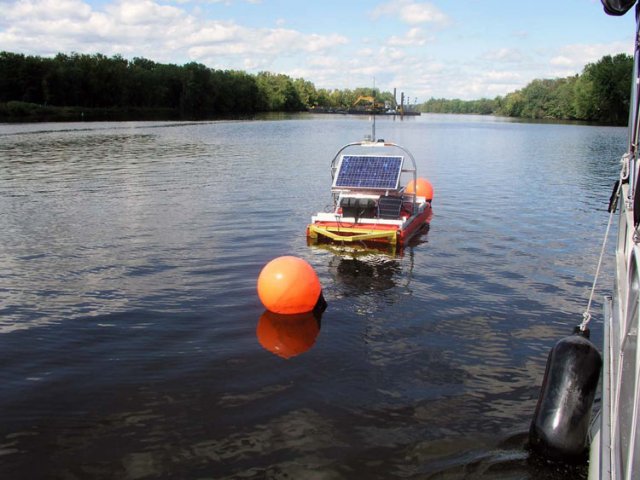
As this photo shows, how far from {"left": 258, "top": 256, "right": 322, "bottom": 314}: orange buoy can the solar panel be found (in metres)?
5.63

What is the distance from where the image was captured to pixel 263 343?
29.7ft

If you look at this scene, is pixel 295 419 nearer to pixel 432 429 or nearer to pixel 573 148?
pixel 432 429

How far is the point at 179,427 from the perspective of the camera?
22.0 feet

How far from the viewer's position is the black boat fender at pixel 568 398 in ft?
18.2

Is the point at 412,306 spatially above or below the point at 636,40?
below

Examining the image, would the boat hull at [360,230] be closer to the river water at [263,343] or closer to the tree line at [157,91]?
the river water at [263,343]

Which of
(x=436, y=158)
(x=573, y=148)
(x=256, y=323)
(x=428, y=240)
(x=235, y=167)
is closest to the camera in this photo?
(x=256, y=323)

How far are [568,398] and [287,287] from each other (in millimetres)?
5105

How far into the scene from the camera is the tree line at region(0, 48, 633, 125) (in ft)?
315

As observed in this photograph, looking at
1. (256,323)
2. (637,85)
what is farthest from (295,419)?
(637,85)

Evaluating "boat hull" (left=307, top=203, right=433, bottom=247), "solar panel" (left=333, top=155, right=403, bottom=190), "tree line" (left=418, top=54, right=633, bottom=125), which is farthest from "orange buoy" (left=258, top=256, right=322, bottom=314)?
"tree line" (left=418, top=54, right=633, bottom=125)

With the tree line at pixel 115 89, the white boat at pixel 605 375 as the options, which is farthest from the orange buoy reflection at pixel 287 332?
the tree line at pixel 115 89

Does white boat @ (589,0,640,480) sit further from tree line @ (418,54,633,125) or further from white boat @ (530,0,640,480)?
tree line @ (418,54,633,125)

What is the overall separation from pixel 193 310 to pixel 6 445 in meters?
4.21
